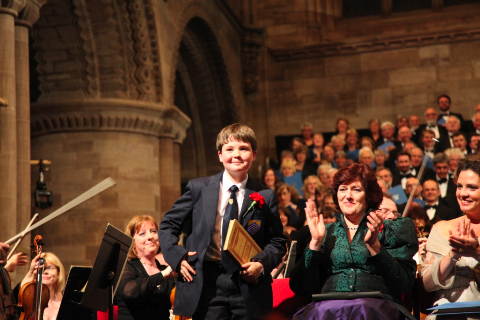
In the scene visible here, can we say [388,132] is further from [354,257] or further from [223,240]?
[223,240]

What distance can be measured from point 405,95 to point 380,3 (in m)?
2.46

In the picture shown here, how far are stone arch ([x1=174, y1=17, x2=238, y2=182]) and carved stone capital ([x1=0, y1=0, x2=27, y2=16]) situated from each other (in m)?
7.62

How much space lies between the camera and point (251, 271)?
164 inches

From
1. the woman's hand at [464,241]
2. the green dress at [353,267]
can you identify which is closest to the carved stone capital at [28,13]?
the green dress at [353,267]

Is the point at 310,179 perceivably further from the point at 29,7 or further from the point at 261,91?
the point at 261,91

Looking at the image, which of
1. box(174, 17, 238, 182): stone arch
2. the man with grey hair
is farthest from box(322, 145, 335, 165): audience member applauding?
box(174, 17, 238, 182): stone arch

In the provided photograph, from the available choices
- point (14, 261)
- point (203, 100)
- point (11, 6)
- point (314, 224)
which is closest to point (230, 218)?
point (314, 224)

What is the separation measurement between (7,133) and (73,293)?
3.08 m

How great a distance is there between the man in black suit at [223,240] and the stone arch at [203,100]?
38.2ft

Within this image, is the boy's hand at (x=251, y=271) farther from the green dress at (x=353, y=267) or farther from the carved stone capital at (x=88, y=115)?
the carved stone capital at (x=88, y=115)

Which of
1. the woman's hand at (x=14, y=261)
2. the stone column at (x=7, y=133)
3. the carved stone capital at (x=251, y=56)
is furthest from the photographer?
the carved stone capital at (x=251, y=56)

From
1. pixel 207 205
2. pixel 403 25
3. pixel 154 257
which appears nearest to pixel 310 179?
pixel 154 257

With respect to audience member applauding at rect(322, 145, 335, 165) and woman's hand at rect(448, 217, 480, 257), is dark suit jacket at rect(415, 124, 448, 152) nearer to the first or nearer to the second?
audience member applauding at rect(322, 145, 335, 165)

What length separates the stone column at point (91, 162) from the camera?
36.7 feet
